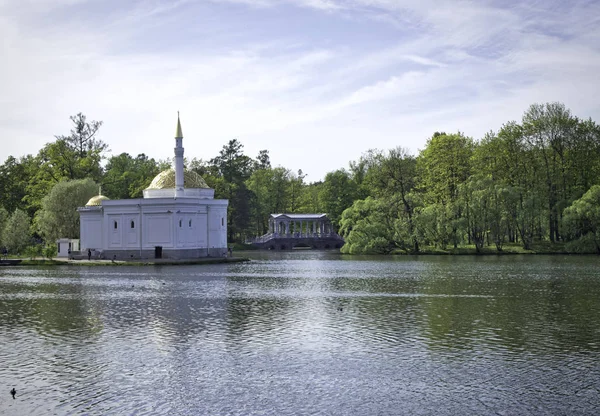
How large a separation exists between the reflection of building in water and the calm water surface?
32.6 m

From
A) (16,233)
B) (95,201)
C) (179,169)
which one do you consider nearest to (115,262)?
(179,169)

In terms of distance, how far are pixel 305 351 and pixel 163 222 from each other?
53925 millimetres

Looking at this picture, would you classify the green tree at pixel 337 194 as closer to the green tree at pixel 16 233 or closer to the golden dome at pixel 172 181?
the golden dome at pixel 172 181

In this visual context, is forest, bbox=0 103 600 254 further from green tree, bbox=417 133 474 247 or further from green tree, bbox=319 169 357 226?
green tree, bbox=319 169 357 226

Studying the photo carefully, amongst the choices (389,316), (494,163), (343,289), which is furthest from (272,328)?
(494,163)

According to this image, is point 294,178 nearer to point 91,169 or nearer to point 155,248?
point 91,169

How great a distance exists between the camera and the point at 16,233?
8519 centimetres

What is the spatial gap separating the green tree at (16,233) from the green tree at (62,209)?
1.95 m

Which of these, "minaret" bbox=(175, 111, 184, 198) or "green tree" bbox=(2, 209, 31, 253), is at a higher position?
"minaret" bbox=(175, 111, 184, 198)

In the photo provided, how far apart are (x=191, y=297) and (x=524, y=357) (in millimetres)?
20588

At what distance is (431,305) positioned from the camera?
1266 inches

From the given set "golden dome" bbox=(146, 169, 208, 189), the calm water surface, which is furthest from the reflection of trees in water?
"golden dome" bbox=(146, 169, 208, 189)

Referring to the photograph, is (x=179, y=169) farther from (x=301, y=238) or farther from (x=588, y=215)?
(x=588, y=215)

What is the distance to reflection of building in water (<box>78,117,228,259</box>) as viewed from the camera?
2904 inches
